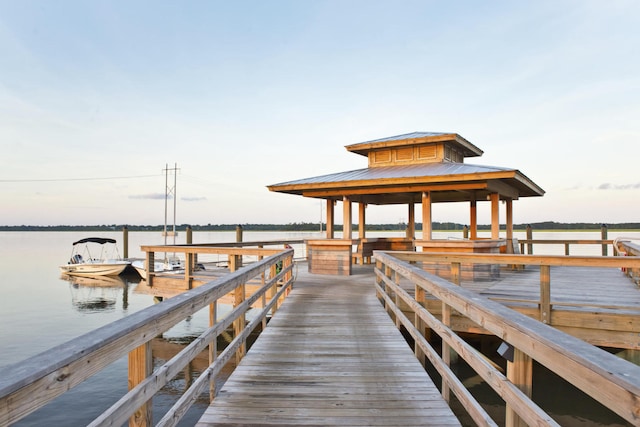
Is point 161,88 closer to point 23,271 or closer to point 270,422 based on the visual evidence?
point 270,422

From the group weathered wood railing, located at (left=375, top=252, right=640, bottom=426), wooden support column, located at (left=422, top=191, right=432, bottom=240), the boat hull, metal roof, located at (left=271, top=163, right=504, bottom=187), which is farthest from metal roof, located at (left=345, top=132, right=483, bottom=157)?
the boat hull

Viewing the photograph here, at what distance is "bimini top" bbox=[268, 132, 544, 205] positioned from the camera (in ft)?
33.3

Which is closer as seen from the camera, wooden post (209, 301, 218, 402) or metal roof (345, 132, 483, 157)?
wooden post (209, 301, 218, 402)

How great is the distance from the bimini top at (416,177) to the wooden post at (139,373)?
9.15m

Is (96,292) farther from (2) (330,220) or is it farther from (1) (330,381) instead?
(1) (330,381)

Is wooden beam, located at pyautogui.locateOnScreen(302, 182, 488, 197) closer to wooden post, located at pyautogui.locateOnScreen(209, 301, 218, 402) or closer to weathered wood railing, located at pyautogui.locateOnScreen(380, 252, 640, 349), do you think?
weathered wood railing, located at pyautogui.locateOnScreen(380, 252, 640, 349)

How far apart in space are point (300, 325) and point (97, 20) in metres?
17.5

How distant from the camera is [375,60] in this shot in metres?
16.5

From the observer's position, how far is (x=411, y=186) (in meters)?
10.9

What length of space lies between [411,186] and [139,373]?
983 centimetres

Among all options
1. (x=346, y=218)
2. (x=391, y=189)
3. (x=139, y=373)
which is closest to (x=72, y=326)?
(x=346, y=218)

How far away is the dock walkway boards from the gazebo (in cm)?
522

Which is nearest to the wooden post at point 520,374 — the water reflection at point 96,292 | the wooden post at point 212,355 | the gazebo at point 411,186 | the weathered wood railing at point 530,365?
the weathered wood railing at point 530,365

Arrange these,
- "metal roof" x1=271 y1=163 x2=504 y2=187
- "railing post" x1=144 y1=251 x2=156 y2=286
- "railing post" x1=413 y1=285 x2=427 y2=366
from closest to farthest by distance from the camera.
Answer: "railing post" x1=413 y1=285 x2=427 y2=366 → "metal roof" x1=271 y1=163 x2=504 y2=187 → "railing post" x1=144 y1=251 x2=156 y2=286
